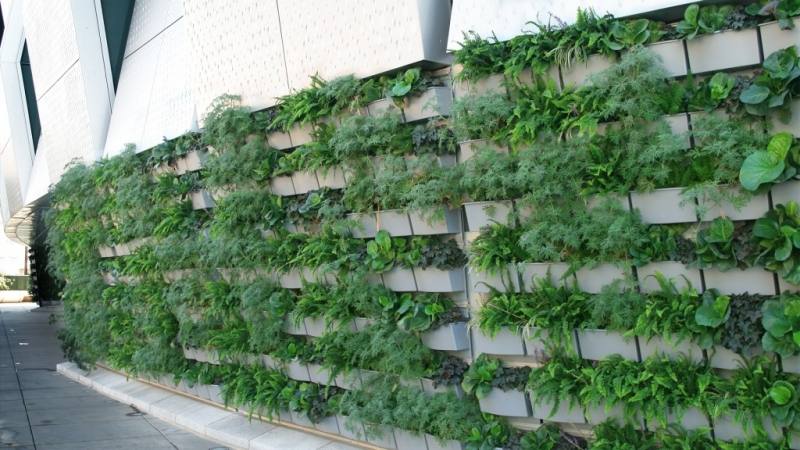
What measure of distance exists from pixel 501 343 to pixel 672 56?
2.19 m

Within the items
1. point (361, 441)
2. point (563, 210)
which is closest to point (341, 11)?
point (563, 210)

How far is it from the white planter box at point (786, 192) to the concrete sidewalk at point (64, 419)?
5.70 metres

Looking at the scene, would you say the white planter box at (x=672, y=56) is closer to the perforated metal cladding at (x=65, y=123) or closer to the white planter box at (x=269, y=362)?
the white planter box at (x=269, y=362)

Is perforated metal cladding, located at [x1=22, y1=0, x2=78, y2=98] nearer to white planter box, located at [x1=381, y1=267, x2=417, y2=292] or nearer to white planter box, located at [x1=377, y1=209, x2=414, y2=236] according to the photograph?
white planter box, located at [x1=377, y1=209, x2=414, y2=236]

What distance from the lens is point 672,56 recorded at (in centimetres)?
403

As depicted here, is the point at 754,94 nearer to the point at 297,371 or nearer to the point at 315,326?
the point at 315,326

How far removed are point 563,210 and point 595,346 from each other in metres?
0.87

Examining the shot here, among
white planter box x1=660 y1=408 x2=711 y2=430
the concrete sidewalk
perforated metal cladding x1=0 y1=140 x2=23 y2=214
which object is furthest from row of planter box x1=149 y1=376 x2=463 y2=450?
perforated metal cladding x1=0 y1=140 x2=23 y2=214

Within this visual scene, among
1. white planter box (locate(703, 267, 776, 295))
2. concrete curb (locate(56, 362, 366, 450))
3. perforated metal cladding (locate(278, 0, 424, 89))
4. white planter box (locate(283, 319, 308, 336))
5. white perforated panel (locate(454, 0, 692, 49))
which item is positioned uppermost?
perforated metal cladding (locate(278, 0, 424, 89))

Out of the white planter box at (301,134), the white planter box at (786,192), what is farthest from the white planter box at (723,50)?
the white planter box at (301,134)

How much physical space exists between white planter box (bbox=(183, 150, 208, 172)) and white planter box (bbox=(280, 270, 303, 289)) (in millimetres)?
1885

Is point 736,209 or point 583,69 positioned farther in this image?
point 583,69

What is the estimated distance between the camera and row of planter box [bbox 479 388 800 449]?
12.6ft

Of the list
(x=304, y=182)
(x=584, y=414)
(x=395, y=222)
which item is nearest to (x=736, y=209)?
(x=584, y=414)
